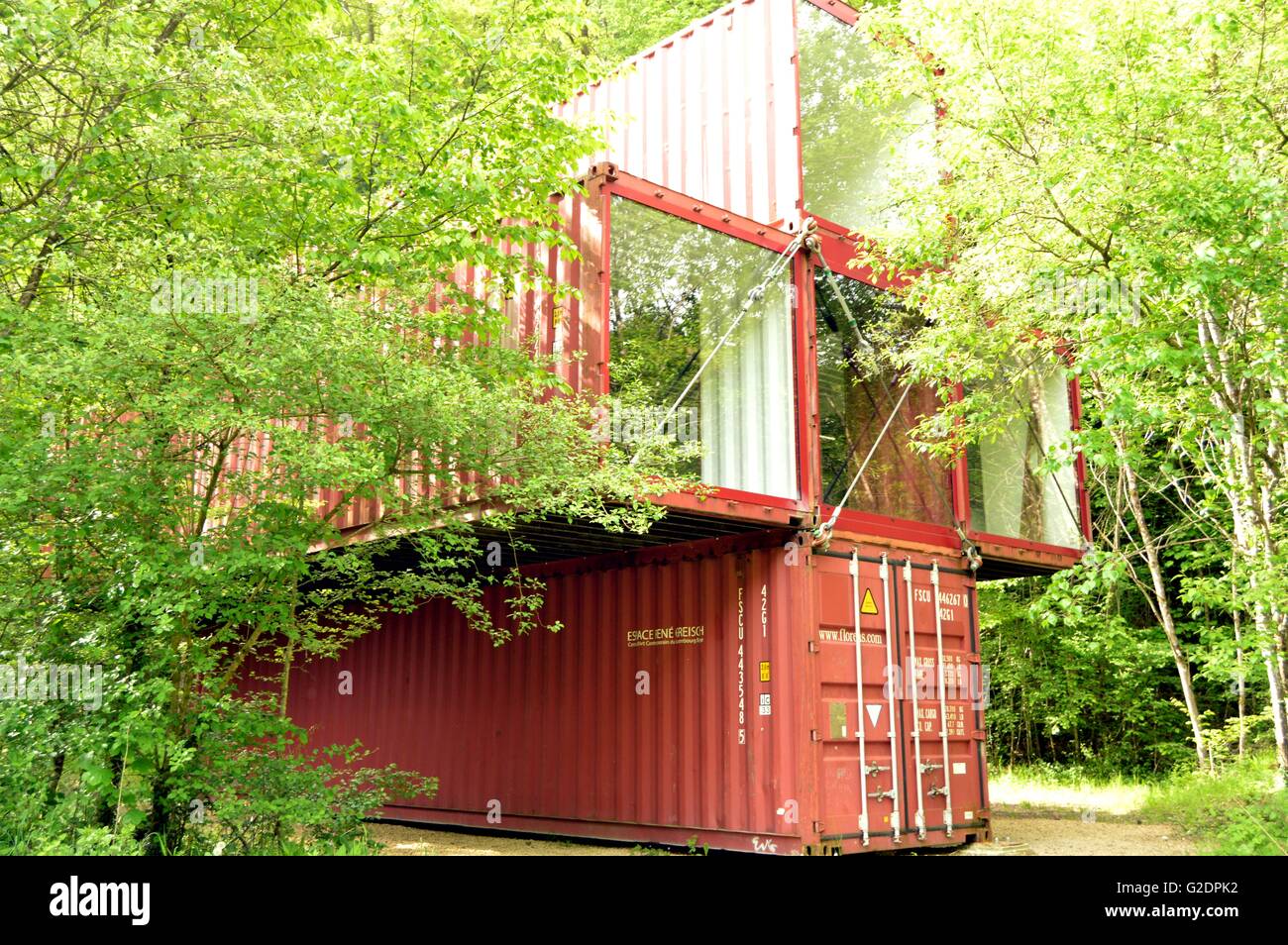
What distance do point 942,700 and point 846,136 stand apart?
5.94 metres

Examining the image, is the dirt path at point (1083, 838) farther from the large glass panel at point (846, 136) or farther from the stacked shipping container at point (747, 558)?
the large glass panel at point (846, 136)

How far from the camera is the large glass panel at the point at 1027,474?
480 inches

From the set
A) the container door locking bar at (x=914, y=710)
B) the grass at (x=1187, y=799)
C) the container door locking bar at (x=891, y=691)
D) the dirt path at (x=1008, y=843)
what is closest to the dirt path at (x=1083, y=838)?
the dirt path at (x=1008, y=843)

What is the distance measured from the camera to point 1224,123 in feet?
27.0

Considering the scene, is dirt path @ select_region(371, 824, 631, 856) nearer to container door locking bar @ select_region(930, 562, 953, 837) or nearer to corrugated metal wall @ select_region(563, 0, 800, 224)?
container door locking bar @ select_region(930, 562, 953, 837)

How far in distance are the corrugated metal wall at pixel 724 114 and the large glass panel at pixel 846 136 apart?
0.92 feet

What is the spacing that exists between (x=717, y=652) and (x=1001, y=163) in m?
5.02

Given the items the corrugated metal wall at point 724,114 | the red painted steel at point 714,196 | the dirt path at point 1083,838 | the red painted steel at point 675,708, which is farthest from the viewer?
the corrugated metal wall at point 724,114

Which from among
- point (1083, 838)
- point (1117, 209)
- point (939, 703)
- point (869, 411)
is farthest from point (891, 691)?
point (1117, 209)

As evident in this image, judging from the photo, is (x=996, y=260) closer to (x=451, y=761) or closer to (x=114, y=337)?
(x=114, y=337)

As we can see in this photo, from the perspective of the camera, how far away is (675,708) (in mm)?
10539

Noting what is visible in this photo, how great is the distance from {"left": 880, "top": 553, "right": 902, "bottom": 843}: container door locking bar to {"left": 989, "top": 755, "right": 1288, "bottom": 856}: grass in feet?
9.69

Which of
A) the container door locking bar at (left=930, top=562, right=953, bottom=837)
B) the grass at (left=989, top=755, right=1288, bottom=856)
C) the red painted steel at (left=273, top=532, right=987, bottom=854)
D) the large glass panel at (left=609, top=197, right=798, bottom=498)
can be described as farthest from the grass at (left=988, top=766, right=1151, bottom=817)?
the large glass panel at (left=609, top=197, right=798, bottom=498)
